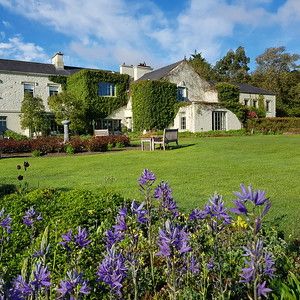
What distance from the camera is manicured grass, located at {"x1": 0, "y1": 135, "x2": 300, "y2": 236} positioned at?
6.58 m

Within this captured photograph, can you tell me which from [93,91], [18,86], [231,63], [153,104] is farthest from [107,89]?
[231,63]

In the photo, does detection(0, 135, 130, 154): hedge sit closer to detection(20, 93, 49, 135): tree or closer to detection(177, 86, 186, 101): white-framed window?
detection(20, 93, 49, 135): tree

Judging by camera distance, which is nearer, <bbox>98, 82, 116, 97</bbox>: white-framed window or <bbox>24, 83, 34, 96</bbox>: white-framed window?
<bbox>24, 83, 34, 96</bbox>: white-framed window

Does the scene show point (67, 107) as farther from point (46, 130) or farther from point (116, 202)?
point (116, 202)

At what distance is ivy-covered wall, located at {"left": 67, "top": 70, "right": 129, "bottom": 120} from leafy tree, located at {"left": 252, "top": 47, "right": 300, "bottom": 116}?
964 inches

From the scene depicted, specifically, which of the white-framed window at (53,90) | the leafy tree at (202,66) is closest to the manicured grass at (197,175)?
the white-framed window at (53,90)

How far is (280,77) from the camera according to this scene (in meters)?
54.1

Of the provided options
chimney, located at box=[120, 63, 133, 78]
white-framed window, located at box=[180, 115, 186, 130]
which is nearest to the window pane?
chimney, located at box=[120, 63, 133, 78]

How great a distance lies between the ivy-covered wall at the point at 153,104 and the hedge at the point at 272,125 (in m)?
8.09

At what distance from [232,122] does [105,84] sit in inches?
554

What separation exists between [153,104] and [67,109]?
8411mm

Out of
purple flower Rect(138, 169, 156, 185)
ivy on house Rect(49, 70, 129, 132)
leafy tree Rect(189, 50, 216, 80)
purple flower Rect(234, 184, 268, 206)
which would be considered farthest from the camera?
leafy tree Rect(189, 50, 216, 80)

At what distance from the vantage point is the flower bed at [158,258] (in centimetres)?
146

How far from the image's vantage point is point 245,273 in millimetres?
1396
